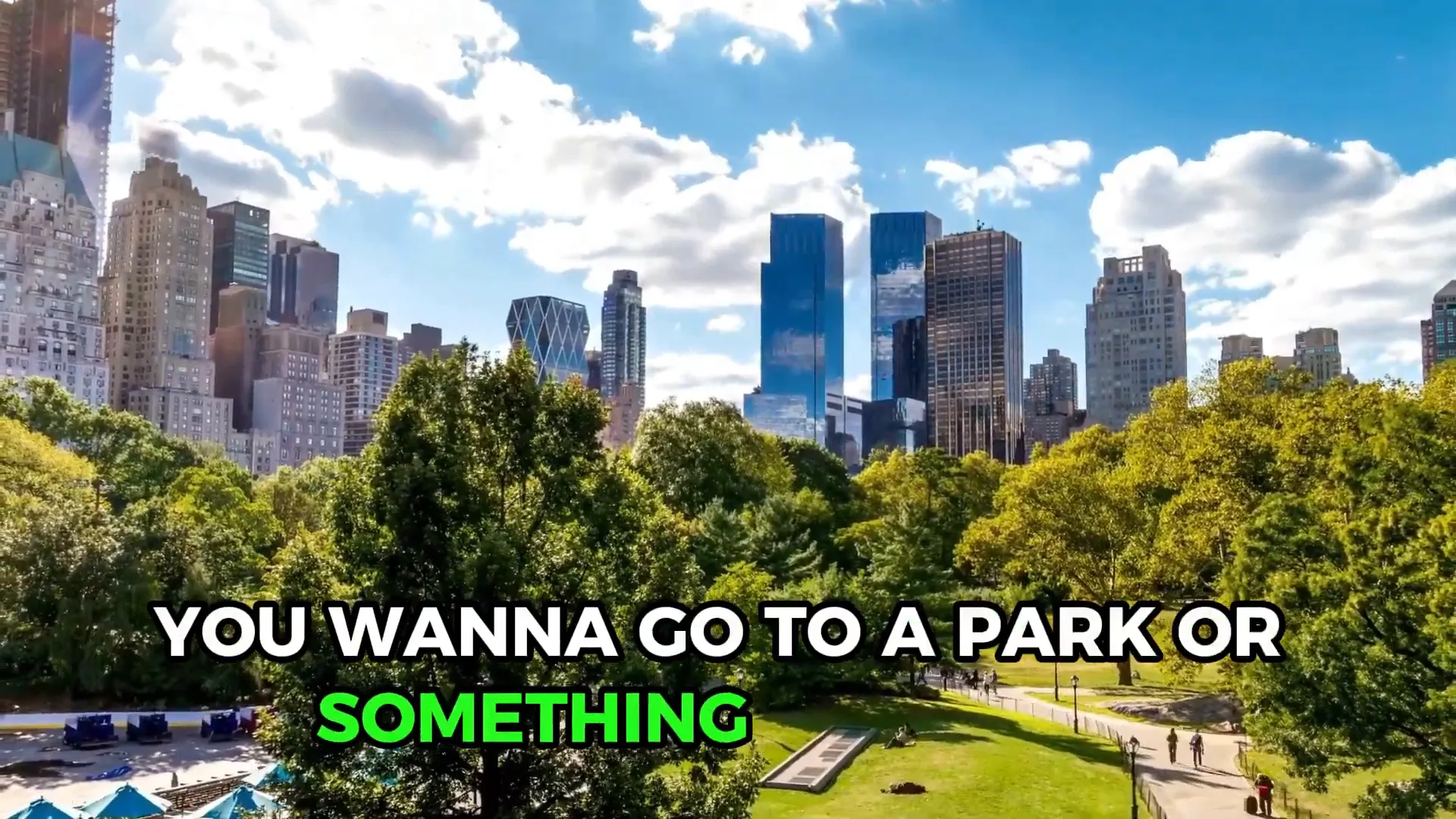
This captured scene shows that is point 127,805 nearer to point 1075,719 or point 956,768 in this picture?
point 956,768

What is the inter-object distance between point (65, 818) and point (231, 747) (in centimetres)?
1779

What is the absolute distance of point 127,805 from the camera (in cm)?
2734

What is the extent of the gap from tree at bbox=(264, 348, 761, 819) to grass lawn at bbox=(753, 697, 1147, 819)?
14.8 m

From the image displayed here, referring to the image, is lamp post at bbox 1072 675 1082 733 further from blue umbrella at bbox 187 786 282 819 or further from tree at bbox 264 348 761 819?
tree at bbox 264 348 761 819

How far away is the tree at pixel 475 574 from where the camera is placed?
1459 cm

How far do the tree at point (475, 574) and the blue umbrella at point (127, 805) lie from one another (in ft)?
52.5

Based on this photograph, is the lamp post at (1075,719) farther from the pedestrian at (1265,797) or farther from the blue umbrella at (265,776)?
the blue umbrella at (265,776)

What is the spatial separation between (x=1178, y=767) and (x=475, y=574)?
32.5 meters

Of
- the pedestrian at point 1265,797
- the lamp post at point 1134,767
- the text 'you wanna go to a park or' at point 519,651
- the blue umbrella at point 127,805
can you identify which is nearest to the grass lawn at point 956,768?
the lamp post at point 1134,767

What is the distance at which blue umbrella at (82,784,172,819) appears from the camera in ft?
88.6

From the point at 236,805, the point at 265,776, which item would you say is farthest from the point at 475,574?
the point at 265,776

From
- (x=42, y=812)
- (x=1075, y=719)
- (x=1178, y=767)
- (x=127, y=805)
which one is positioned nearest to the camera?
(x=42, y=812)

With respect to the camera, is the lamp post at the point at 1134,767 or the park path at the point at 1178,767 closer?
the lamp post at the point at 1134,767

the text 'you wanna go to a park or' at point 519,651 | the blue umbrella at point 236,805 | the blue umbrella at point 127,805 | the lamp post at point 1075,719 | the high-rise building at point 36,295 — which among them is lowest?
the lamp post at point 1075,719
